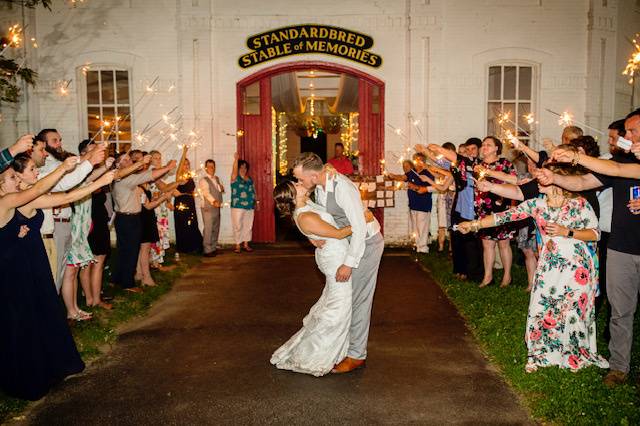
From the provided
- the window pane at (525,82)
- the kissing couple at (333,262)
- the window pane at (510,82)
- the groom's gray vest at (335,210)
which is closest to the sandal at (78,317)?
the kissing couple at (333,262)

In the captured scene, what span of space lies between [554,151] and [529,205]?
101 centimetres

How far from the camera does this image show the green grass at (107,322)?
4551 millimetres

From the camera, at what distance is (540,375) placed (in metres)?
4.80

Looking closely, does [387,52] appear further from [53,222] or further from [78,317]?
[78,317]

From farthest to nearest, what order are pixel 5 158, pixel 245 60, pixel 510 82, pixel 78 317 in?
pixel 510 82, pixel 245 60, pixel 78 317, pixel 5 158

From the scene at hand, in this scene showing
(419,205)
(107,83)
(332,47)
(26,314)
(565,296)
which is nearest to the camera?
(26,314)

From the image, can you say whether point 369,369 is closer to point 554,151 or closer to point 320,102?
point 554,151

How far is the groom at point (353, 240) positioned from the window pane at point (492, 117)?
807cm

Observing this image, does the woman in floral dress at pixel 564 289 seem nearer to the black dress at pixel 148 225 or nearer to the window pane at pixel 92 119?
the black dress at pixel 148 225

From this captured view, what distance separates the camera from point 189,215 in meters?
11.4

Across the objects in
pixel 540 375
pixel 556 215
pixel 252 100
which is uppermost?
pixel 252 100

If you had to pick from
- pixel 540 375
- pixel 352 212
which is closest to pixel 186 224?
pixel 352 212

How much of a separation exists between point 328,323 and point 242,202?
23.1ft

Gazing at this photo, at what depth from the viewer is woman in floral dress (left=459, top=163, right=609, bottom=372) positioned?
4.93 m
